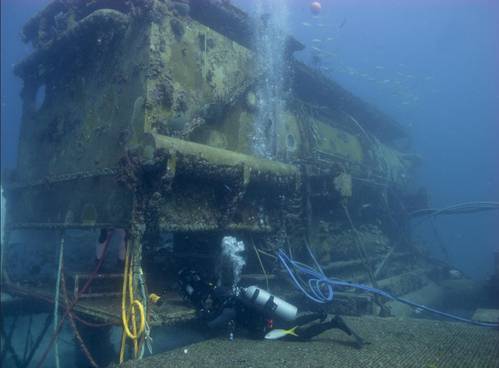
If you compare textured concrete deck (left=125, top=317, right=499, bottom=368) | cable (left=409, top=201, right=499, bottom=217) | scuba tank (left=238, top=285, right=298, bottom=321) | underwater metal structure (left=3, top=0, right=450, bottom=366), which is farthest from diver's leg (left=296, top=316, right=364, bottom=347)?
cable (left=409, top=201, right=499, bottom=217)

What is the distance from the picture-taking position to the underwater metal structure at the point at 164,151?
16.4 ft

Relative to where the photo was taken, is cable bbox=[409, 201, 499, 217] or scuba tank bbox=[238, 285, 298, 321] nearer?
scuba tank bbox=[238, 285, 298, 321]

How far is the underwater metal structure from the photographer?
197 inches

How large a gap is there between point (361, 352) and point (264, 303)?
1288 mm

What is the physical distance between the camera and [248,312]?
4.65 metres

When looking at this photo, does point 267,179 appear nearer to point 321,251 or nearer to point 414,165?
point 321,251

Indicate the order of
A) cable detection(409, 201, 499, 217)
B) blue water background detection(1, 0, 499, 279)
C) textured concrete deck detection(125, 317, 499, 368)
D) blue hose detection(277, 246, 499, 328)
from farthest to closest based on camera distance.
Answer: blue water background detection(1, 0, 499, 279) < cable detection(409, 201, 499, 217) < blue hose detection(277, 246, 499, 328) < textured concrete deck detection(125, 317, 499, 368)

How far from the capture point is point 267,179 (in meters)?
6.25

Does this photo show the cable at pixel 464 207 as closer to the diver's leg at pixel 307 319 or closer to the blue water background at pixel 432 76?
the diver's leg at pixel 307 319

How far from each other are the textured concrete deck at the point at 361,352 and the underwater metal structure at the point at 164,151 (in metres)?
0.84

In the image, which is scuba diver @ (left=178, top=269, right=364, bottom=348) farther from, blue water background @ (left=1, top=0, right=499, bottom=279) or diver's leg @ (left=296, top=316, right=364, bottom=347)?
blue water background @ (left=1, top=0, right=499, bottom=279)

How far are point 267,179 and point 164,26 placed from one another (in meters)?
3.15

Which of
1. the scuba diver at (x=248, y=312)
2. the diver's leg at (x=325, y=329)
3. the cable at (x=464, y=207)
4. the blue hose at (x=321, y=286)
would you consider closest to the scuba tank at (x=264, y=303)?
the scuba diver at (x=248, y=312)

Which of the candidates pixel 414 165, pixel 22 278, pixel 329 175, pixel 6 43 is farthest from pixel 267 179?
pixel 6 43
